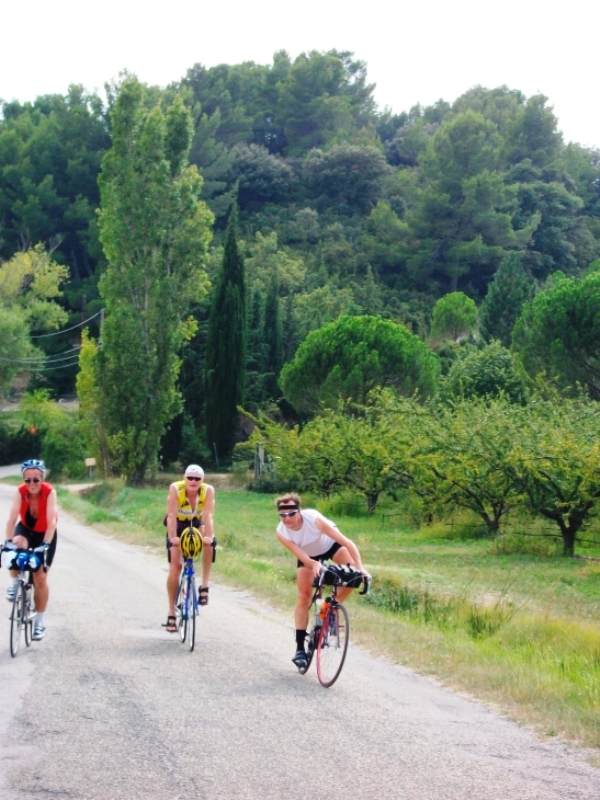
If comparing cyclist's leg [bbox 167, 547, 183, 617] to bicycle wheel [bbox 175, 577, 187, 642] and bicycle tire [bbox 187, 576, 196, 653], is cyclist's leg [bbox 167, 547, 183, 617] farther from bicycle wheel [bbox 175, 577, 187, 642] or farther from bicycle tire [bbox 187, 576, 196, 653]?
bicycle tire [bbox 187, 576, 196, 653]

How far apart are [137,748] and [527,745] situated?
2700 millimetres

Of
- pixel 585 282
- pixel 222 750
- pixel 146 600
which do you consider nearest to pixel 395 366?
pixel 585 282

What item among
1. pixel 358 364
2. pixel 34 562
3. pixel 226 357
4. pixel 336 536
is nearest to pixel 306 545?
pixel 336 536

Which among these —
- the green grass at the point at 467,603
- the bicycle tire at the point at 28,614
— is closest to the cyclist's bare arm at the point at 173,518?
the bicycle tire at the point at 28,614

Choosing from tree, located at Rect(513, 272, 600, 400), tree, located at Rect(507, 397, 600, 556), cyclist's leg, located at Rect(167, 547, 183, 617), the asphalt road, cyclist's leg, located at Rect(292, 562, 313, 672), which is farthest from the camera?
tree, located at Rect(513, 272, 600, 400)

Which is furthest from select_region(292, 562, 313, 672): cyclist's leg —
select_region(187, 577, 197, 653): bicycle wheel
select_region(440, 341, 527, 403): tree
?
select_region(440, 341, 527, 403): tree

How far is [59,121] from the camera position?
3479 inches

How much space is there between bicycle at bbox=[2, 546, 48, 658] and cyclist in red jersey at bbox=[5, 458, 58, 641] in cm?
6

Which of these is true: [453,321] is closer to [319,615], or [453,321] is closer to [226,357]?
[226,357]

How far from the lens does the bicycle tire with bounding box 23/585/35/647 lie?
10781 millimetres

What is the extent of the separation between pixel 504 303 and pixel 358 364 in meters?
23.0

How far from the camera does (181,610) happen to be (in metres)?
11.3

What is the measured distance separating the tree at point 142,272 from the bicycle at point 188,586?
113 feet

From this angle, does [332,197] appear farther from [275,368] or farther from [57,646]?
[57,646]
